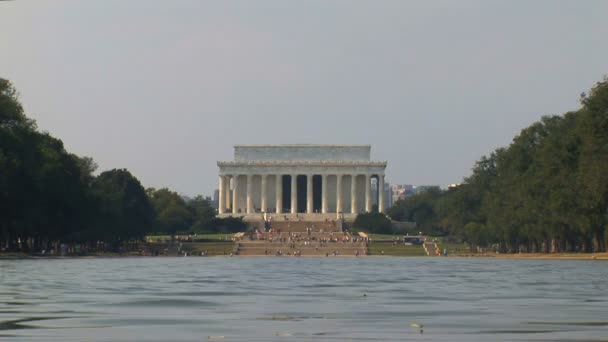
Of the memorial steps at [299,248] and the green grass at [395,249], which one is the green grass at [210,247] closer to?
the memorial steps at [299,248]

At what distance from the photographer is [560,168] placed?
10362 centimetres

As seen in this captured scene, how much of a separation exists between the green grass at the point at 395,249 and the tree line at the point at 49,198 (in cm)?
2595

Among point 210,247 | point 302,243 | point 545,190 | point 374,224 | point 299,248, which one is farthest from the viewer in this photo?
point 374,224

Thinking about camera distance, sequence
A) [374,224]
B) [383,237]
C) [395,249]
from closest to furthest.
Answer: [395,249] → [383,237] → [374,224]

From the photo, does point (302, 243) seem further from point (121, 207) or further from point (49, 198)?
point (49, 198)

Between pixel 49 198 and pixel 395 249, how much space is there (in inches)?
1946

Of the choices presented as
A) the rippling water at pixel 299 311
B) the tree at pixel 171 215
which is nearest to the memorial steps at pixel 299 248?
the tree at pixel 171 215

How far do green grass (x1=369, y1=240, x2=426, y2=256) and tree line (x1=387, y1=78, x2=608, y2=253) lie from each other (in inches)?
203

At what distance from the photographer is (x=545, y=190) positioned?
4301 inches

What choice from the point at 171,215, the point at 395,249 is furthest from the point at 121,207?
the point at 171,215

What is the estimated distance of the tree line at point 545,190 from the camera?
9062 cm

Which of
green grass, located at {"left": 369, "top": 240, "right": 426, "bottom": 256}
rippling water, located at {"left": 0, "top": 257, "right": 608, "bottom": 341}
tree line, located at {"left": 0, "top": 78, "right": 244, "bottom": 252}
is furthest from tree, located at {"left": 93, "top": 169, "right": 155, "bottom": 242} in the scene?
rippling water, located at {"left": 0, "top": 257, "right": 608, "bottom": 341}

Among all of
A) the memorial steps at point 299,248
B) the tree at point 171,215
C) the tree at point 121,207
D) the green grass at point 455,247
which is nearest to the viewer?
the tree at point 121,207

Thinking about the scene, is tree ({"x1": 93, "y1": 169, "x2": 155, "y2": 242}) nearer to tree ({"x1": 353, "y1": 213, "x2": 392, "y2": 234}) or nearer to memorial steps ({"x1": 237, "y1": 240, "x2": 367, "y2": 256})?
memorial steps ({"x1": 237, "y1": 240, "x2": 367, "y2": 256})
